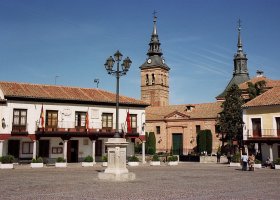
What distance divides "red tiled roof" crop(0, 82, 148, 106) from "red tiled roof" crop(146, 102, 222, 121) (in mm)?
16523

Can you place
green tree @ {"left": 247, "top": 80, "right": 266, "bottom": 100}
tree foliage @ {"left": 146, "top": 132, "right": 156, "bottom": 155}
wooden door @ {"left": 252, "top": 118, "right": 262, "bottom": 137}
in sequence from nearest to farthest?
1. wooden door @ {"left": 252, "top": 118, "right": 262, "bottom": 137}
2. green tree @ {"left": 247, "top": 80, "right": 266, "bottom": 100}
3. tree foliage @ {"left": 146, "top": 132, "right": 156, "bottom": 155}

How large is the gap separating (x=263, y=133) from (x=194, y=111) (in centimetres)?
2038

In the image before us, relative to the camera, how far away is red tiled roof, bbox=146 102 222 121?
5000 cm

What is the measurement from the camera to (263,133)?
3209 centimetres

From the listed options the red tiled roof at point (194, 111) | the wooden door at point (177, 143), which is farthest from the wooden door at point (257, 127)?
the wooden door at point (177, 143)

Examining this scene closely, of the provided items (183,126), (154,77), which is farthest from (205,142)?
(154,77)

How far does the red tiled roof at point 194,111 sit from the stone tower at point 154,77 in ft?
62.7

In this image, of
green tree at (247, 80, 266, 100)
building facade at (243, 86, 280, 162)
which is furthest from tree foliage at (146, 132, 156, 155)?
building facade at (243, 86, 280, 162)

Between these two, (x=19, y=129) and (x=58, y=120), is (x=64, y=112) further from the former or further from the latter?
(x=19, y=129)

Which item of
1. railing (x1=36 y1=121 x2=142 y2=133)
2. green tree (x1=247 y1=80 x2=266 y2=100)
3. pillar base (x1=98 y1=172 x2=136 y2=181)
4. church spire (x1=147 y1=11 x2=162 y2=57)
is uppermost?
church spire (x1=147 y1=11 x2=162 y2=57)

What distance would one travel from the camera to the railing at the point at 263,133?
3136cm

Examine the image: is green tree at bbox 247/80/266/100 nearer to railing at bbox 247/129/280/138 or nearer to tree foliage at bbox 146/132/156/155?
railing at bbox 247/129/280/138

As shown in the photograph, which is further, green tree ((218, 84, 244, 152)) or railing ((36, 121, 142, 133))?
green tree ((218, 84, 244, 152))

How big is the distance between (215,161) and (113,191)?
26352mm
